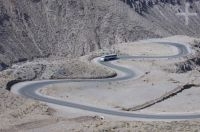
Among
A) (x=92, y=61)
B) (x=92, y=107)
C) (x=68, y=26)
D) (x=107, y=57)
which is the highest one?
(x=68, y=26)

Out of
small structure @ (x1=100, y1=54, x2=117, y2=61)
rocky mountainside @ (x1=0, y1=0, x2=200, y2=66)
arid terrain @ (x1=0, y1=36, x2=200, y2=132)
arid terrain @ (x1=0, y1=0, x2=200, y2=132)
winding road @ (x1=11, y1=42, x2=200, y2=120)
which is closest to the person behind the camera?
arid terrain @ (x1=0, y1=36, x2=200, y2=132)

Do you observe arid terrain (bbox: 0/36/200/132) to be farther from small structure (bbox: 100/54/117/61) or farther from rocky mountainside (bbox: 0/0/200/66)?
rocky mountainside (bbox: 0/0/200/66)

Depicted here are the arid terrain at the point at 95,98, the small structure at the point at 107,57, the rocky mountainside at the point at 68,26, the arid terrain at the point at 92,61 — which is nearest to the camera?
the arid terrain at the point at 95,98

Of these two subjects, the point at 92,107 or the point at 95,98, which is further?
the point at 95,98

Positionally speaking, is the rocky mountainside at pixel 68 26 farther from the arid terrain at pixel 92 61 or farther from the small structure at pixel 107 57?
the small structure at pixel 107 57

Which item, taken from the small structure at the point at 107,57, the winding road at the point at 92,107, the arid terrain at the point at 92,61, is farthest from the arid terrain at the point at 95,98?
the small structure at the point at 107,57

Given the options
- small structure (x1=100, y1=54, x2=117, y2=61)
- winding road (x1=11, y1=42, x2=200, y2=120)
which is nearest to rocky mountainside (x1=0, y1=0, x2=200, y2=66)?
small structure (x1=100, y1=54, x2=117, y2=61)

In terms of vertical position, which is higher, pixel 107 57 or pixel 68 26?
pixel 68 26

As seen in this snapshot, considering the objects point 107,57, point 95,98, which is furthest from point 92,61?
point 95,98

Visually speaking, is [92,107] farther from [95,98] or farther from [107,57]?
[107,57]
